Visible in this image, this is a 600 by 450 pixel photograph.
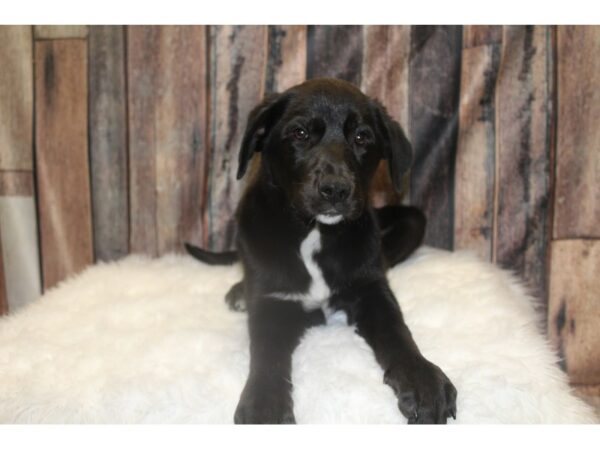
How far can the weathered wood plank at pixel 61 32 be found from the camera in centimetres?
265

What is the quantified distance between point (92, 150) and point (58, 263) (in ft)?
1.97

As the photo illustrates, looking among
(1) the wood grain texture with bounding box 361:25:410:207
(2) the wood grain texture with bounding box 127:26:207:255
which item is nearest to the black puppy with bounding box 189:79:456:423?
(1) the wood grain texture with bounding box 361:25:410:207

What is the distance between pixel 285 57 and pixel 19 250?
1595 mm

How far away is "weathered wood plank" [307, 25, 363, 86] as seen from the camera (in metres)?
2.59

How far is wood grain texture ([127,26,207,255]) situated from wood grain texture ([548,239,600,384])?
1.69 meters

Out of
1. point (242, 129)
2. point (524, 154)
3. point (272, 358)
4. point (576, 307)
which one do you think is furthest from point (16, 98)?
point (576, 307)

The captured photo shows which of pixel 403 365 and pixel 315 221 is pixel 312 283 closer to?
pixel 315 221

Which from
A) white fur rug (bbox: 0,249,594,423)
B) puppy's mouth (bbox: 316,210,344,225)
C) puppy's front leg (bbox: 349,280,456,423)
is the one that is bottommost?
white fur rug (bbox: 0,249,594,423)

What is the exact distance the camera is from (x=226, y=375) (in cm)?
162

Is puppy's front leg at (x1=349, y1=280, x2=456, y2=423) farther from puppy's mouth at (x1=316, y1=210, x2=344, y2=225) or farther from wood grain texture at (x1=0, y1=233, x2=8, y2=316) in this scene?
wood grain texture at (x1=0, y1=233, x2=8, y2=316)

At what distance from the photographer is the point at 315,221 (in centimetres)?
198

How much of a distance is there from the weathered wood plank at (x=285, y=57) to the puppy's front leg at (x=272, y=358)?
1188 millimetres

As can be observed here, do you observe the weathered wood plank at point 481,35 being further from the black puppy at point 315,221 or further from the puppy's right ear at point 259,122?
the puppy's right ear at point 259,122

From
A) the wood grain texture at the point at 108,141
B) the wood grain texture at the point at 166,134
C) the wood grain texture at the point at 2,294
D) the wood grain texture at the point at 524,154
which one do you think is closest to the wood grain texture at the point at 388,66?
the wood grain texture at the point at 524,154
